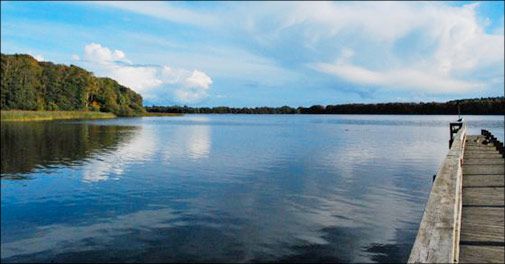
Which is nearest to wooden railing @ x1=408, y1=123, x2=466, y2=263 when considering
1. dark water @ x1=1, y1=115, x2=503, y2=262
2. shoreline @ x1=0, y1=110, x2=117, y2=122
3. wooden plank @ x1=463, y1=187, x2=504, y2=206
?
wooden plank @ x1=463, y1=187, x2=504, y2=206

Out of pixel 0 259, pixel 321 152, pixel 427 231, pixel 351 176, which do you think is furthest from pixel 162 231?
pixel 321 152

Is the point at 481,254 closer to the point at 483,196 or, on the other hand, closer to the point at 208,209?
the point at 483,196

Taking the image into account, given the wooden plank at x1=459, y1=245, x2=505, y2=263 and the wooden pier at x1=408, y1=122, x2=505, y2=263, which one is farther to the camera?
the wooden plank at x1=459, y1=245, x2=505, y2=263

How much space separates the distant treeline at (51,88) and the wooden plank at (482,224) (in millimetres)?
132542

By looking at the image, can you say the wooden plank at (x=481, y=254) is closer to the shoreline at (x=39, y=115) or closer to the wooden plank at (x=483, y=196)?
the wooden plank at (x=483, y=196)

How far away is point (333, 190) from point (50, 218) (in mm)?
14609

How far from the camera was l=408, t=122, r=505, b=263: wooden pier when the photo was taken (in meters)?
4.96

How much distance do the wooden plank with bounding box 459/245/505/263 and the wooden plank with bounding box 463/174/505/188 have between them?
6.75 meters

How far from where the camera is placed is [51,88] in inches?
5684

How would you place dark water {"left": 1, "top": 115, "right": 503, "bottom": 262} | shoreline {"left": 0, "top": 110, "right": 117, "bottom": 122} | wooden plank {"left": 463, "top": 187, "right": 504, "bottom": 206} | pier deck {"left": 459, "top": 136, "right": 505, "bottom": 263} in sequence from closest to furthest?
pier deck {"left": 459, "top": 136, "right": 505, "bottom": 263} < wooden plank {"left": 463, "top": 187, "right": 504, "bottom": 206} < dark water {"left": 1, "top": 115, "right": 503, "bottom": 262} < shoreline {"left": 0, "top": 110, "right": 117, "bottom": 122}

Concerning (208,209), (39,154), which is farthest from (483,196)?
(39,154)

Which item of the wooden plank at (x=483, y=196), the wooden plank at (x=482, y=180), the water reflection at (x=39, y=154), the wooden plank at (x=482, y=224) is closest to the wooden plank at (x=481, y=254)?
the wooden plank at (x=482, y=224)

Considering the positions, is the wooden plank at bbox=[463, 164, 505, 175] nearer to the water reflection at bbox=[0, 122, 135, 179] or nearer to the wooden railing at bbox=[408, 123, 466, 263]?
the wooden railing at bbox=[408, 123, 466, 263]

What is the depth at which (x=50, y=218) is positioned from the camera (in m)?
17.3
